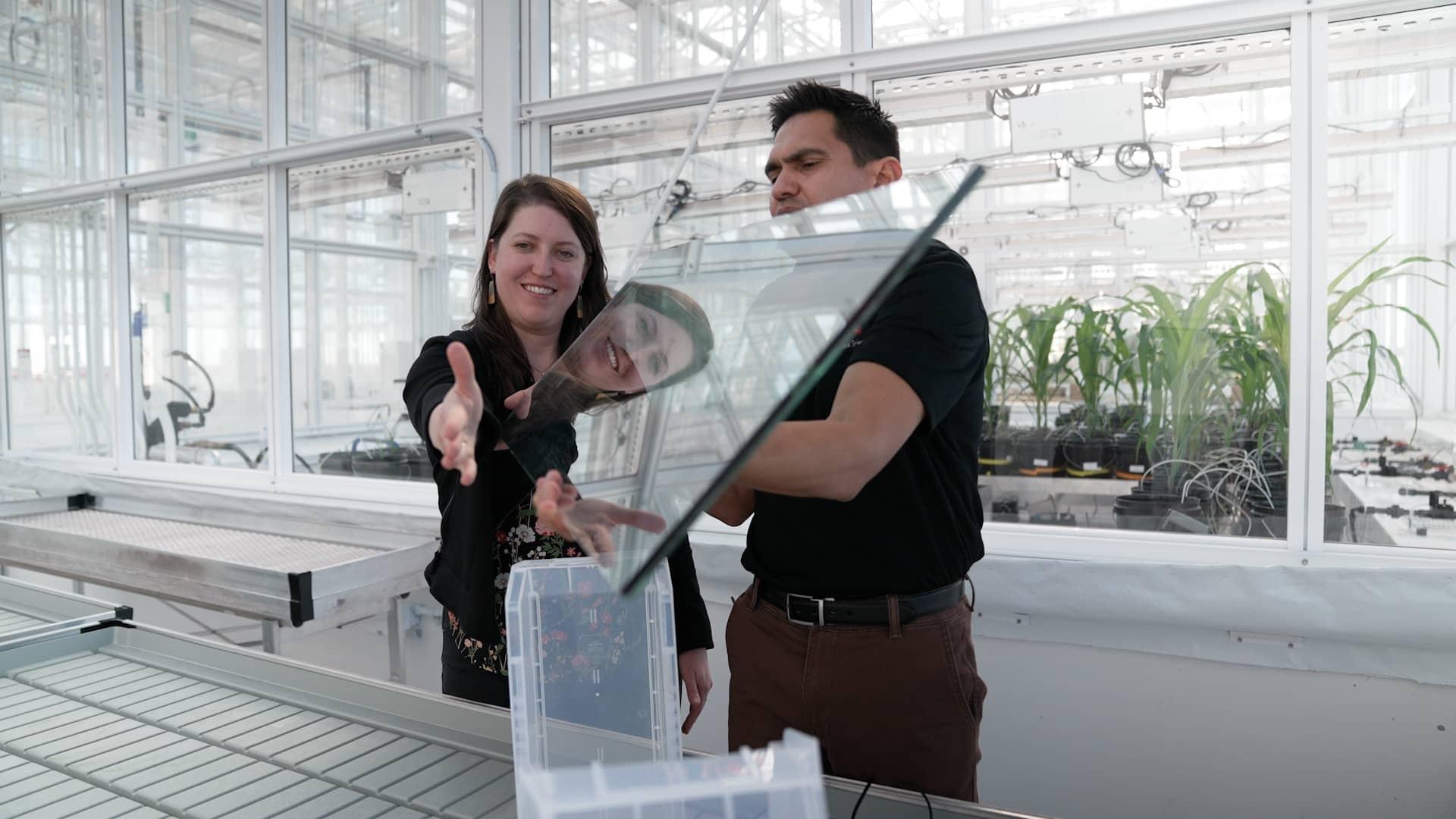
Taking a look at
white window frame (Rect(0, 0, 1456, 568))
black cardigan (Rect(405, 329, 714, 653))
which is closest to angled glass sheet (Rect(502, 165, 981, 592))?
black cardigan (Rect(405, 329, 714, 653))

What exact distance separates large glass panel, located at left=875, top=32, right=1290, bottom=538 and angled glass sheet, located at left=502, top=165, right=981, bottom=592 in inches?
Answer: 71.1

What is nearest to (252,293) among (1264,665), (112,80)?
(112,80)

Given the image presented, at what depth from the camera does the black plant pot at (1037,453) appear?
2.32m

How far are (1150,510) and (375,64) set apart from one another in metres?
2.93

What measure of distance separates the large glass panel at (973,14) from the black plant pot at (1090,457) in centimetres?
102

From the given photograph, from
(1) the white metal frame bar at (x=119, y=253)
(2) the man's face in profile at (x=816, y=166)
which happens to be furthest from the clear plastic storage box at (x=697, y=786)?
(1) the white metal frame bar at (x=119, y=253)

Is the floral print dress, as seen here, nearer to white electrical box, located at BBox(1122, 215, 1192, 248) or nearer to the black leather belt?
the black leather belt

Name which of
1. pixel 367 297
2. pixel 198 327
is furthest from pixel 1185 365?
pixel 198 327

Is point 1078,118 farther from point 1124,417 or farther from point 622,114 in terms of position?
point 622,114

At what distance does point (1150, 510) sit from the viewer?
2.13 meters

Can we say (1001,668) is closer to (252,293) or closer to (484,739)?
(484,739)

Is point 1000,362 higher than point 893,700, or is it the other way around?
point 1000,362

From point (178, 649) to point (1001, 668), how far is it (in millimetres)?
1639

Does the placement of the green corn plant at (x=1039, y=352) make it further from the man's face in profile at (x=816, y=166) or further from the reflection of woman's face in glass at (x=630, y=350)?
the reflection of woman's face in glass at (x=630, y=350)
